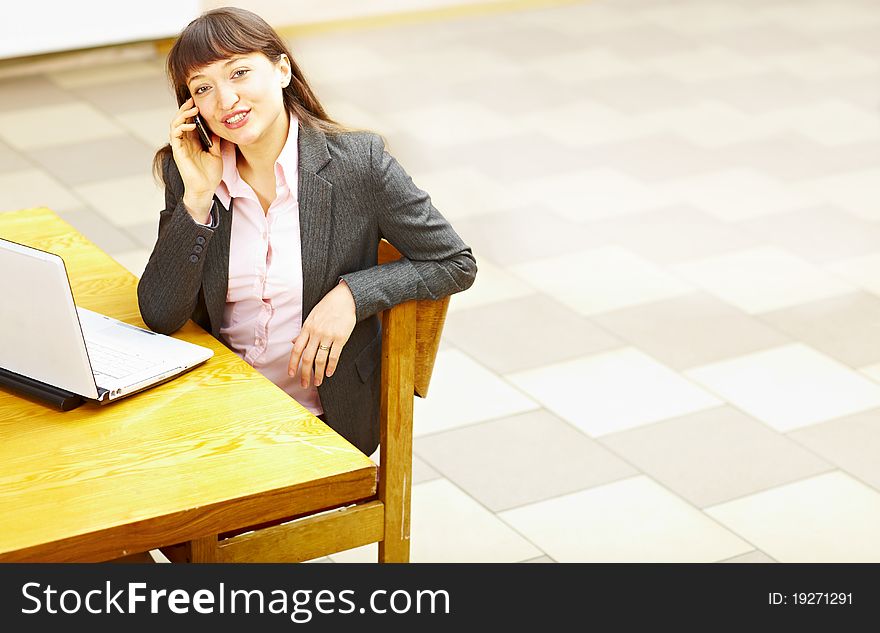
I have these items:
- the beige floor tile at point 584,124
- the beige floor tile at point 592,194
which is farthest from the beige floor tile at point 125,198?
the beige floor tile at point 584,124

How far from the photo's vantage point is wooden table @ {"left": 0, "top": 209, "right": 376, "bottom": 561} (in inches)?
65.0

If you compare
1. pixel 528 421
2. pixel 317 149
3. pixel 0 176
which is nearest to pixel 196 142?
pixel 317 149

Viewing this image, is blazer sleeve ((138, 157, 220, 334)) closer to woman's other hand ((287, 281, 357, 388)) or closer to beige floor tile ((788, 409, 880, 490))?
Result: woman's other hand ((287, 281, 357, 388))

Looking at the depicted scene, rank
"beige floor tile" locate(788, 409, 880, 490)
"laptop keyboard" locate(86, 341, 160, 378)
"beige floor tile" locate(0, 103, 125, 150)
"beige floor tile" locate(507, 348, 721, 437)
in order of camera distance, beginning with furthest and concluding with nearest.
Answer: "beige floor tile" locate(0, 103, 125, 150) < "beige floor tile" locate(507, 348, 721, 437) < "beige floor tile" locate(788, 409, 880, 490) < "laptop keyboard" locate(86, 341, 160, 378)

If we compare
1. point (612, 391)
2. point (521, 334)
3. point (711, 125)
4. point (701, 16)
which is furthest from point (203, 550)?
point (701, 16)

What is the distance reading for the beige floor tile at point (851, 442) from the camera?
3.24 meters

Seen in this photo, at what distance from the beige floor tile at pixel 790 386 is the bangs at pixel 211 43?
6.05ft

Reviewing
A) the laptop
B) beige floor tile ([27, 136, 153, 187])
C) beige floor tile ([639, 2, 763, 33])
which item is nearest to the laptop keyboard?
the laptop

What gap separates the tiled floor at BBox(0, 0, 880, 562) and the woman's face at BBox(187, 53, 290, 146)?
1.12 meters

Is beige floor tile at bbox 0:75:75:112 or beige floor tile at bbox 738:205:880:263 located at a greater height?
beige floor tile at bbox 0:75:75:112

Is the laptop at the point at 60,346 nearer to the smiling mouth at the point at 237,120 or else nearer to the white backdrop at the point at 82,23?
the smiling mouth at the point at 237,120

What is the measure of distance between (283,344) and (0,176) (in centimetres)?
310

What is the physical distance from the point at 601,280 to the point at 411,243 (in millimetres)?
2135

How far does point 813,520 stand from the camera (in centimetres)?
304
